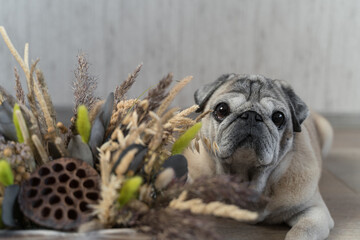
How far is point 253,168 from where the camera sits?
3.54ft

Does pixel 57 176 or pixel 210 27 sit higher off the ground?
pixel 210 27

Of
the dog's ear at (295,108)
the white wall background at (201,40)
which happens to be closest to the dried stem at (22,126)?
the dog's ear at (295,108)

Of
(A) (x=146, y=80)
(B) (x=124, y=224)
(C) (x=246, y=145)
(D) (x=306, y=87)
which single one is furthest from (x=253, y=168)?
(D) (x=306, y=87)

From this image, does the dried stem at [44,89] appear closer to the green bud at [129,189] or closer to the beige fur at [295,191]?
the green bud at [129,189]

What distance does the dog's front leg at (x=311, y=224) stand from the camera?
98cm

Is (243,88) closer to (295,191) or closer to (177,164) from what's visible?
(295,191)

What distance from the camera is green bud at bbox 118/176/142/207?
0.55m

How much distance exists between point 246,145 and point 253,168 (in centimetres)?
9

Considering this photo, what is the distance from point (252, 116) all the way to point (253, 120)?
11mm

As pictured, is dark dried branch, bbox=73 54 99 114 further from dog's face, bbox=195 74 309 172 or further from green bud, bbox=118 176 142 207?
dog's face, bbox=195 74 309 172

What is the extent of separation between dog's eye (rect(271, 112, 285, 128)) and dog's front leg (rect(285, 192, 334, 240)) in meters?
0.25

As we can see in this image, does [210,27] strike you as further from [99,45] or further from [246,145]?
[246,145]

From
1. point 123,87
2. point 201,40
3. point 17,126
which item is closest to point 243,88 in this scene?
point 123,87

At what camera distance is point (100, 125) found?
670 mm
